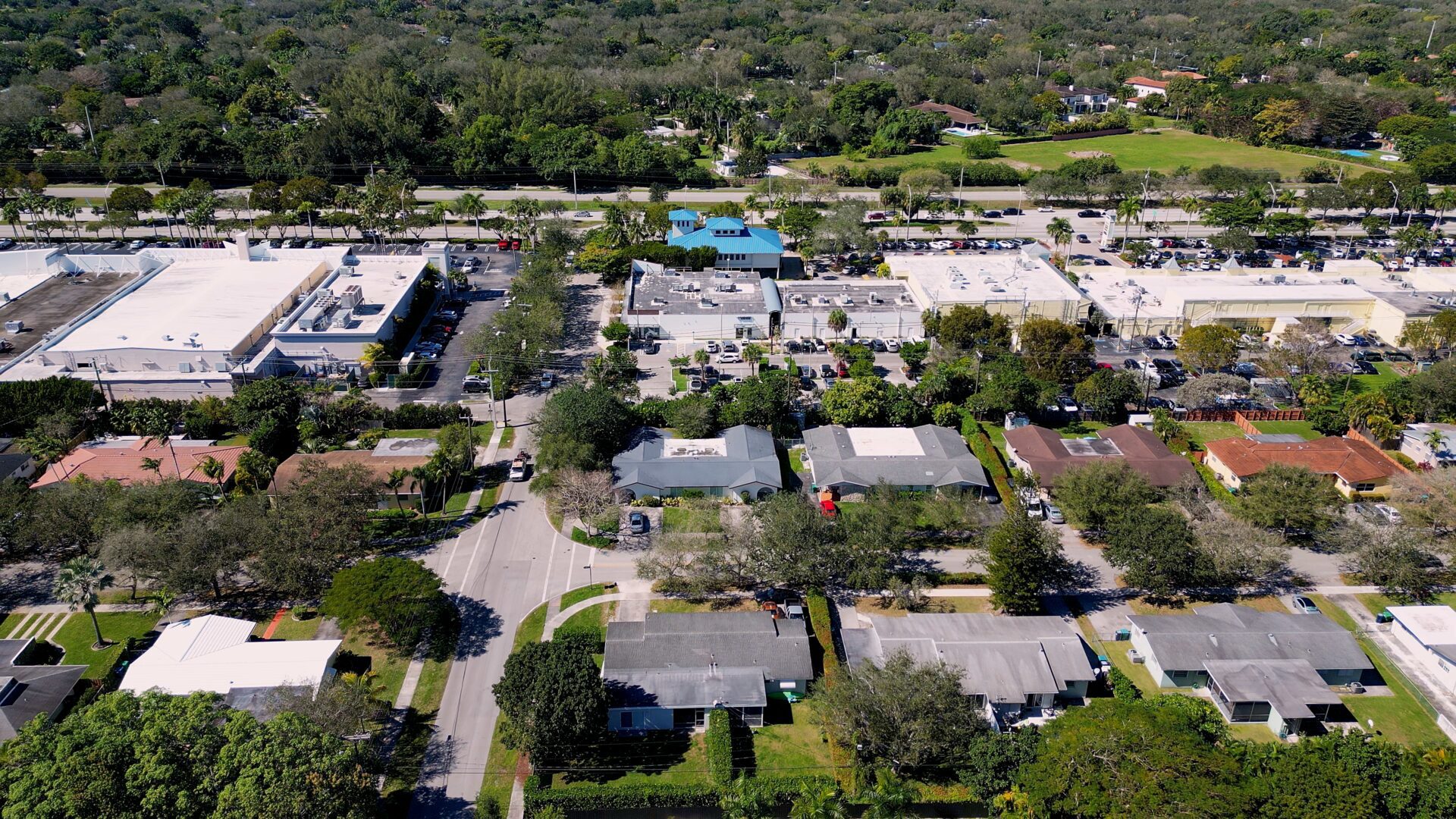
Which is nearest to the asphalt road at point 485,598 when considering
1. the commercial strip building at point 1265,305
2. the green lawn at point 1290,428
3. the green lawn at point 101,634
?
the green lawn at point 101,634

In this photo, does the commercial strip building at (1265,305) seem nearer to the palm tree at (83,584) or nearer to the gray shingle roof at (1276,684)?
the gray shingle roof at (1276,684)

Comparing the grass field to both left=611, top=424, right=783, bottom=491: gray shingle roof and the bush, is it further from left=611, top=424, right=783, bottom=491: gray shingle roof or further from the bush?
the bush

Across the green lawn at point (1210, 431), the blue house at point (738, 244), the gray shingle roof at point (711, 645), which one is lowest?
the green lawn at point (1210, 431)

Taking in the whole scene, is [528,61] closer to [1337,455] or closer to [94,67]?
[94,67]

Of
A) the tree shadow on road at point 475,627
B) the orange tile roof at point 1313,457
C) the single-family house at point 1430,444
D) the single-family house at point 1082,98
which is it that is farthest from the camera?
the single-family house at point 1082,98

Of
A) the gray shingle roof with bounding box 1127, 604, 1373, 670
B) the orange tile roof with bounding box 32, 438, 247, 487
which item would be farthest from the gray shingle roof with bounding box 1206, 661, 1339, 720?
the orange tile roof with bounding box 32, 438, 247, 487

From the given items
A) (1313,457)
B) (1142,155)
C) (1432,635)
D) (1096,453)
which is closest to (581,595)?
(1096,453)

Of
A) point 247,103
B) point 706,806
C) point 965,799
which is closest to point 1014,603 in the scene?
point 965,799
